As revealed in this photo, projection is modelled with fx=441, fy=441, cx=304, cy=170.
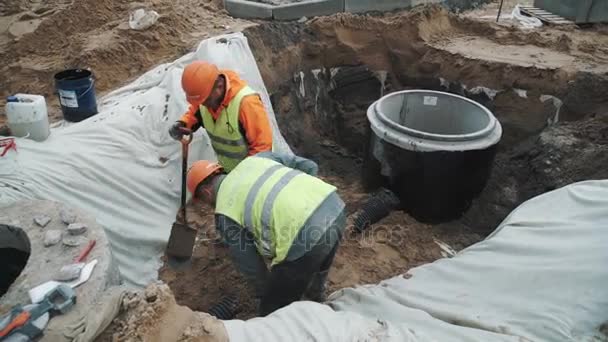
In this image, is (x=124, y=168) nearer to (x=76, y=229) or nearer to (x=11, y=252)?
(x=11, y=252)

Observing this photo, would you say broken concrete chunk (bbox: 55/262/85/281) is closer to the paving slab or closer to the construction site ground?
the paving slab

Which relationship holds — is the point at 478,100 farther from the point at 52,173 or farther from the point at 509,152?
the point at 52,173

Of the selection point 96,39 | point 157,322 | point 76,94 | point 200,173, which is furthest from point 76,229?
point 96,39

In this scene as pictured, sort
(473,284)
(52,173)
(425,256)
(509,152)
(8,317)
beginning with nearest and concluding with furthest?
(8,317) → (473,284) → (52,173) → (425,256) → (509,152)

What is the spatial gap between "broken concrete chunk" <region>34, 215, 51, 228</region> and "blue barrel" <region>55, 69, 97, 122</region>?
156cm

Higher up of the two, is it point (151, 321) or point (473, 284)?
point (151, 321)

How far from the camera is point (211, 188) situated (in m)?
2.67

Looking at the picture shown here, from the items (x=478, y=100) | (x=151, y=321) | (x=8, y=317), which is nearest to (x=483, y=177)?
(x=478, y=100)

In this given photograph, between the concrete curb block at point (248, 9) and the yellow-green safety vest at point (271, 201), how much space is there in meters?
3.92

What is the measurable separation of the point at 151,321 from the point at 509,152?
444cm

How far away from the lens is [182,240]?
330cm

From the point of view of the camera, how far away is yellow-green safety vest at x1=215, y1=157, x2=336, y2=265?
226cm

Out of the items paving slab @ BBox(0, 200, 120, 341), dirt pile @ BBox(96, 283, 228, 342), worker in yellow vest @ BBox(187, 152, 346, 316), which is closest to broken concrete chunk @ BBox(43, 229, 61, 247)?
paving slab @ BBox(0, 200, 120, 341)

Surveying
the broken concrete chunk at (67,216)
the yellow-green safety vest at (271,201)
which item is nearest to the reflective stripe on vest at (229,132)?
the yellow-green safety vest at (271,201)
